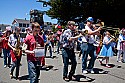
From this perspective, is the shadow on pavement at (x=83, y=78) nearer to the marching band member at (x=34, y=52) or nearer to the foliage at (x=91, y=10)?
the marching band member at (x=34, y=52)

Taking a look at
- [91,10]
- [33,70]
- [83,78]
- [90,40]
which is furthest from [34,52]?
[91,10]

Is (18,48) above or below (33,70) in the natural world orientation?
above

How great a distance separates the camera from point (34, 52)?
19.0ft

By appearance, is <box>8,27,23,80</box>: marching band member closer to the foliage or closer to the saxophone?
the saxophone

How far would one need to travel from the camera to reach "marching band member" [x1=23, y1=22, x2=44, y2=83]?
572 cm

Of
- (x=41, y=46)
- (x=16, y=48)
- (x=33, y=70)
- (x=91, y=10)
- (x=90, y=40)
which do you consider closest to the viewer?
(x=33, y=70)

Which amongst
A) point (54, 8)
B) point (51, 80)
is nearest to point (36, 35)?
point (51, 80)

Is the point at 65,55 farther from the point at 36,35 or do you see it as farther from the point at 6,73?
the point at 6,73

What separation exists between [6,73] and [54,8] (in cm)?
1852

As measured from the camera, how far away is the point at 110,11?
76.3 feet

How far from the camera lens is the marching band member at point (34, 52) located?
5.72 m

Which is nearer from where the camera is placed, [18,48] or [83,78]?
[18,48]

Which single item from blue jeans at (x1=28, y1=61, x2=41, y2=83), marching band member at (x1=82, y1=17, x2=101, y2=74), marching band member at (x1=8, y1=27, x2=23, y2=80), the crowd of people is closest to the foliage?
marching band member at (x1=82, y1=17, x2=101, y2=74)

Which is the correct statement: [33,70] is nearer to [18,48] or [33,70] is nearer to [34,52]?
[34,52]
